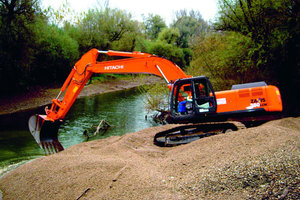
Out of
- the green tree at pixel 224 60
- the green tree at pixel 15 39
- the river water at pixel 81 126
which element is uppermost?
the green tree at pixel 15 39

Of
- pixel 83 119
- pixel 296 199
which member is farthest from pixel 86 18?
pixel 296 199

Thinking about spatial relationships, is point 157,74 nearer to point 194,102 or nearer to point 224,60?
point 194,102

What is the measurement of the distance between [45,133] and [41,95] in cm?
1425

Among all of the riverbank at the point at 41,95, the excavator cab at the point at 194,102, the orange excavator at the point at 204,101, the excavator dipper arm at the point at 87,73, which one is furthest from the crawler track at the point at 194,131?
the riverbank at the point at 41,95

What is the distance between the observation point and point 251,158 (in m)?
4.68

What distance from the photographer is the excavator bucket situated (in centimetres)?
949

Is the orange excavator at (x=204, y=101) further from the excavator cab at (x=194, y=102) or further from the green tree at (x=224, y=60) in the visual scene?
the green tree at (x=224, y=60)

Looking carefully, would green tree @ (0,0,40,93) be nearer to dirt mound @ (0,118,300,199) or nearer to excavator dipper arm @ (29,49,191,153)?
excavator dipper arm @ (29,49,191,153)

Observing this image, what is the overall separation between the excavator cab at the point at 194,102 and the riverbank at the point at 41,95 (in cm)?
656

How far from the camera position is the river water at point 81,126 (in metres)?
9.74

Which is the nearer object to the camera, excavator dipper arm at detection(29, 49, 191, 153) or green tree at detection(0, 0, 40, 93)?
excavator dipper arm at detection(29, 49, 191, 153)

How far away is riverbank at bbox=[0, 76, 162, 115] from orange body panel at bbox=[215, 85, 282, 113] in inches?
288

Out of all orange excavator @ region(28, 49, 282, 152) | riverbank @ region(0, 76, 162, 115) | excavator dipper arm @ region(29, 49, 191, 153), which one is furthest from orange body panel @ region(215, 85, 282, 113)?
riverbank @ region(0, 76, 162, 115)

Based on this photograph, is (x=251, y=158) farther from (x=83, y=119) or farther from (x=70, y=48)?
(x=70, y=48)
